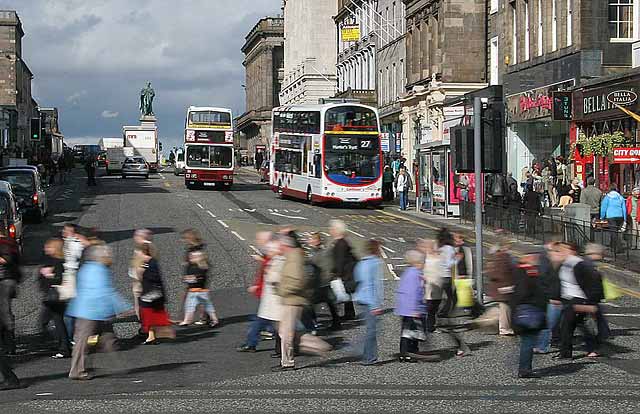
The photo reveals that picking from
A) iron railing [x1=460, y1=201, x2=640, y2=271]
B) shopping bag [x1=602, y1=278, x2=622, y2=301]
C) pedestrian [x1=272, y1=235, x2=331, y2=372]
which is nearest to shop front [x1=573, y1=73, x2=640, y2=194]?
iron railing [x1=460, y1=201, x2=640, y2=271]

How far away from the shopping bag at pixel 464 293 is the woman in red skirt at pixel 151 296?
4.17m

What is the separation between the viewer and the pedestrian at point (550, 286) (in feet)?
46.3

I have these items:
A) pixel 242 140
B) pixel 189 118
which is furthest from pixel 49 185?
pixel 242 140

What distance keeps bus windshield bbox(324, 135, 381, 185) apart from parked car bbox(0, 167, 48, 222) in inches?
484

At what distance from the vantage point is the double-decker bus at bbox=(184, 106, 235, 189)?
60.9 meters

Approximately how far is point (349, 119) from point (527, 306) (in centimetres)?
3486

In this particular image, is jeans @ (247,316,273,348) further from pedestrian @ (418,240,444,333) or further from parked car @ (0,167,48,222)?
parked car @ (0,167,48,222)

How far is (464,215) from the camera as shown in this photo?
130 ft

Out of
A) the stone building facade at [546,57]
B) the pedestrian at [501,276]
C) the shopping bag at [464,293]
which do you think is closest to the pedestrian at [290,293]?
the pedestrian at [501,276]

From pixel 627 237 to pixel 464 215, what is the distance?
52.1 feet

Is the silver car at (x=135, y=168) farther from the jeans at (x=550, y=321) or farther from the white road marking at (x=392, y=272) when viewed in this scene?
the jeans at (x=550, y=321)

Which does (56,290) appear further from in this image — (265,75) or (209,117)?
(265,75)

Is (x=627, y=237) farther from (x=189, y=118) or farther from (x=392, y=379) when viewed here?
(x=189, y=118)

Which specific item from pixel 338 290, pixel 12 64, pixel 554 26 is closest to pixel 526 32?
pixel 554 26
